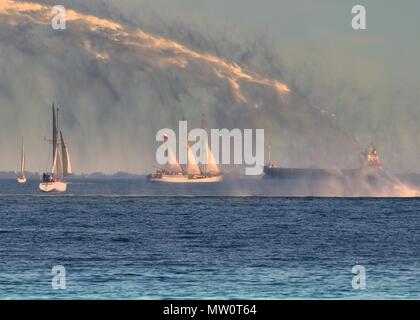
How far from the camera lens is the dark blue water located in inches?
2302

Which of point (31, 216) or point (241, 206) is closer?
point (31, 216)

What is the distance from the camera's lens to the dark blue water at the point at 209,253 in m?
58.5

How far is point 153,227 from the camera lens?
112 metres

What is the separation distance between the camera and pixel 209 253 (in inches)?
3241

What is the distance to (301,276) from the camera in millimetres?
65188

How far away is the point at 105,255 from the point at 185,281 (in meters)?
18.4
